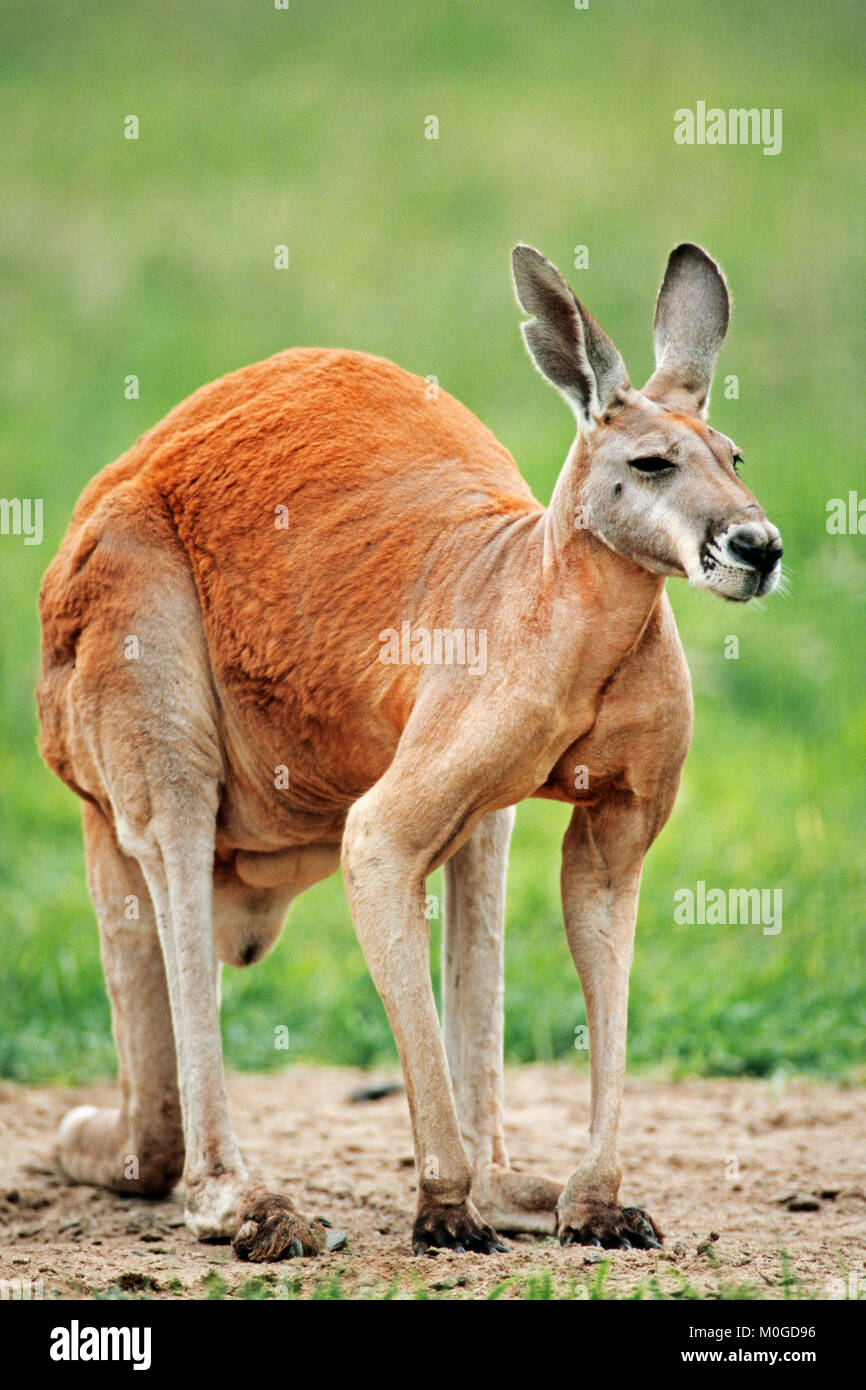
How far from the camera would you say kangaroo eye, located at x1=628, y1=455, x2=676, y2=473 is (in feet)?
14.7

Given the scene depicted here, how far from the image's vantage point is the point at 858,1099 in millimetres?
7277

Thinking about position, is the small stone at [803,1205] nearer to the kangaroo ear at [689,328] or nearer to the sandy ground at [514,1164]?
the sandy ground at [514,1164]

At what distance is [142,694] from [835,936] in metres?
4.60

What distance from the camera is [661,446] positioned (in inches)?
177

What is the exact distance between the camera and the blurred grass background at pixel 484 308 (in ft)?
28.2

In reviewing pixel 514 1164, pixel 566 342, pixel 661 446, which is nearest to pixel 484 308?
pixel 514 1164

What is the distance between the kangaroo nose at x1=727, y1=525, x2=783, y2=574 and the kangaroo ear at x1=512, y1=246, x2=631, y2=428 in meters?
0.59

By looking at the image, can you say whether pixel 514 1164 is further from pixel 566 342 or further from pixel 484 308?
pixel 484 308

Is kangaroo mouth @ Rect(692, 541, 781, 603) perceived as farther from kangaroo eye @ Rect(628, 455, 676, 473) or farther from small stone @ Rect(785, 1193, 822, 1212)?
small stone @ Rect(785, 1193, 822, 1212)

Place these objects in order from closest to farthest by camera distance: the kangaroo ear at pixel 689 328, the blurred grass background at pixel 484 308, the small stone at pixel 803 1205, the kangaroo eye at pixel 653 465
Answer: the kangaroo eye at pixel 653 465
the kangaroo ear at pixel 689 328
the small stone at pixel 803 1205
the blurred grass background at pixel 484 308

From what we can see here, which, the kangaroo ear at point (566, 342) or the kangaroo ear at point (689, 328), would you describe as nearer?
the kangaroo ear at point (566, 342)

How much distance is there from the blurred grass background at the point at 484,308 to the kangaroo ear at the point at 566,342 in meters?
3.99

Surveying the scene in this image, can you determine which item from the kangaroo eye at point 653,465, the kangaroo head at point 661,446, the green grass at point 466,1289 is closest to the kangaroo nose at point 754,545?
the kangaroo head at point 661,446

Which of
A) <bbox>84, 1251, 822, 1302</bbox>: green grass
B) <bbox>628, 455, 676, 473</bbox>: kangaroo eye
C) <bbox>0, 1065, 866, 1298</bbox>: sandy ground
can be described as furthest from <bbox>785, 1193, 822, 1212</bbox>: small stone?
<bbox>628, 455, 676, 473</bbox>: kangaroo eye
